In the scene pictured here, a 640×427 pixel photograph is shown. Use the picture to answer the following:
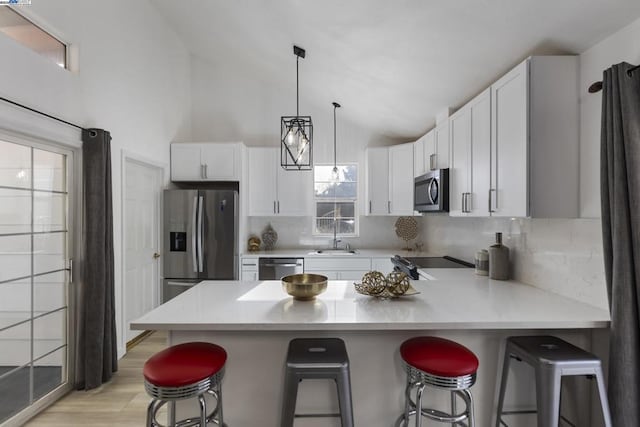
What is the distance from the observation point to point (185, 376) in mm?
1334

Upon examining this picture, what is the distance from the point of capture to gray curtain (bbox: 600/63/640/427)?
1.37 m

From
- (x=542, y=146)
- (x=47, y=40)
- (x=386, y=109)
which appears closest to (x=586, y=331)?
(x=542, y=146)

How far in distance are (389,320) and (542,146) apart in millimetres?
1265

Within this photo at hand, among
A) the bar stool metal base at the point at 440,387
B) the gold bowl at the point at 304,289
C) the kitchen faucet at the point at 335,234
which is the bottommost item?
the bar stool metal base at the point at 440,387

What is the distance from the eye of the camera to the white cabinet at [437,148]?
2.83 meters

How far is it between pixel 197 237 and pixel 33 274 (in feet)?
5.49

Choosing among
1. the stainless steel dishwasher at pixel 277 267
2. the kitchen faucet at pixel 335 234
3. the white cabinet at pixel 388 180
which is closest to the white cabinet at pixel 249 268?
the stainless steel dishwasher at pixel 277 267

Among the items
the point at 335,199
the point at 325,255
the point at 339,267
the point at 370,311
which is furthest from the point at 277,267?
the point at 370,311

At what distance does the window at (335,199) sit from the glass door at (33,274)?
2964 mm

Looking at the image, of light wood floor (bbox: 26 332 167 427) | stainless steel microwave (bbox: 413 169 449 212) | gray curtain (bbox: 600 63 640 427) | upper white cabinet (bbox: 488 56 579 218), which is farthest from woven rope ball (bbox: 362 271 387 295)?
light wood floor (bbox: 26 332 167 427)

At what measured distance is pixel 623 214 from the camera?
4.58 feet

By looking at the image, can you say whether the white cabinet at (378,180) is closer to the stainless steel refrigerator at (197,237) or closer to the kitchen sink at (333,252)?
the kitchen sink at (333,252)

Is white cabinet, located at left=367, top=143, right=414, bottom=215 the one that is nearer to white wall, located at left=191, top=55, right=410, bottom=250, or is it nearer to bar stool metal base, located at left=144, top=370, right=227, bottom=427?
white wall, located at left=191, top=55, right=410, bottom=250

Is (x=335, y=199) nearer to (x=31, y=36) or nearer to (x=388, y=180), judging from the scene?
(x=388, y=180)
